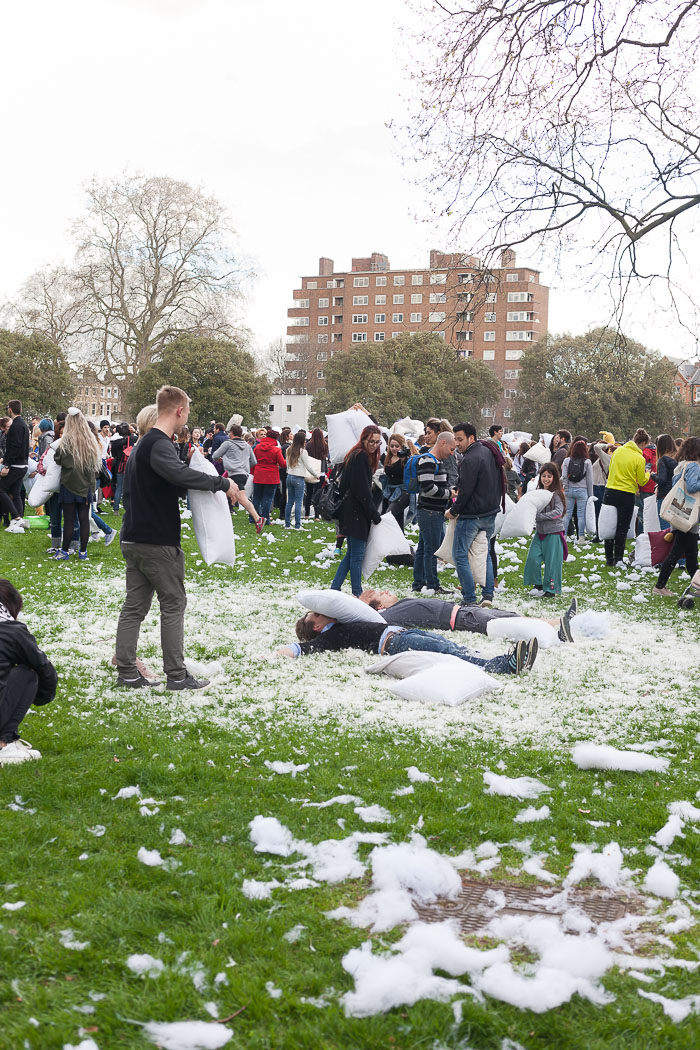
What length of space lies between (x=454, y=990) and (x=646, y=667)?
5.03 meters

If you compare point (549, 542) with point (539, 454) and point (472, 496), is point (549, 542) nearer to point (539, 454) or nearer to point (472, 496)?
point (472, 496)

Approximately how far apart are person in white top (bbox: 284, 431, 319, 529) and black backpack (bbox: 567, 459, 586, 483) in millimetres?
4730

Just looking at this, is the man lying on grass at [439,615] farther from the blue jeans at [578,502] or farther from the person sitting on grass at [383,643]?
the blue jeans at [578,502]

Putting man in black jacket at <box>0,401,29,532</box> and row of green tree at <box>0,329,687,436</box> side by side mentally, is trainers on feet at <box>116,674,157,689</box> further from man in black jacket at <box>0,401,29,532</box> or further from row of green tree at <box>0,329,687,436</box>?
row of green tree at <box>0,329,687,436</box>

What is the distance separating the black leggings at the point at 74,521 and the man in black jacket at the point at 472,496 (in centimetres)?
536

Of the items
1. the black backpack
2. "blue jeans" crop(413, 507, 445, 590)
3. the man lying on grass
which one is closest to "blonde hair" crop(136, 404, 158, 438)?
the man lying on grass

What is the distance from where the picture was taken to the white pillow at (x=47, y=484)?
12.3 meters

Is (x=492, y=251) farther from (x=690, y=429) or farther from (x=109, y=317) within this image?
(x=690, y=429)

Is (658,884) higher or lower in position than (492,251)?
lower

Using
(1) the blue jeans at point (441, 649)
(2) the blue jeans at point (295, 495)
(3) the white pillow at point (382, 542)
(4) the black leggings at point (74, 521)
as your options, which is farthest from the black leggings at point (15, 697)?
(2) the blue jeans at point (295, 495)

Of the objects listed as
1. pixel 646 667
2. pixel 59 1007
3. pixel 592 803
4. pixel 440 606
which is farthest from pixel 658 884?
pixel 440 606

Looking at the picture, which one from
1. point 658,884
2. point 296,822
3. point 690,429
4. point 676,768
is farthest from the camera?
point 690,429

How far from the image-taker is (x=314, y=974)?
288 cm

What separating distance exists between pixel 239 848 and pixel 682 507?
27.6 ft
